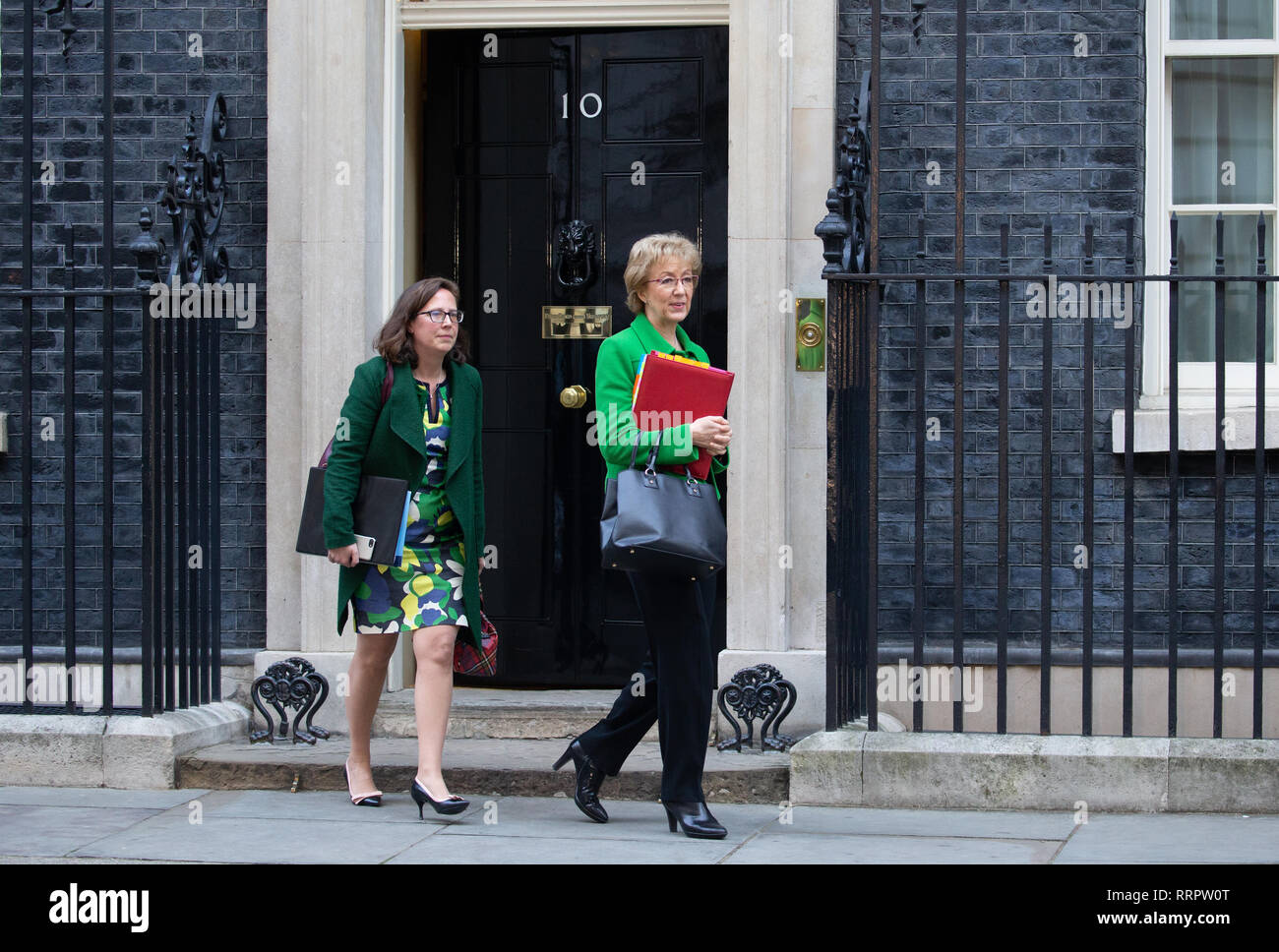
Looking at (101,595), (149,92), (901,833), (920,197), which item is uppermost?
(149,92)

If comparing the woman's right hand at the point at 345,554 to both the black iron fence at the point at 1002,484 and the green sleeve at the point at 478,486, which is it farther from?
the black iron fence at the point at 1002,484

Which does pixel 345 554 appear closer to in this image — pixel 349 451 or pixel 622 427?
pixel 349 451

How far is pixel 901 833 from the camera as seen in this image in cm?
570

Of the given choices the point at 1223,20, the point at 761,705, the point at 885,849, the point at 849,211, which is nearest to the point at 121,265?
the point at 849,211

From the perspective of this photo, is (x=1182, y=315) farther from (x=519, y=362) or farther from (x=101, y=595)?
(x=101, y=595)

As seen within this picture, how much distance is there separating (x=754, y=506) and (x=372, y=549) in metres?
1.90

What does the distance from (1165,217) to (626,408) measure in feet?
10.1

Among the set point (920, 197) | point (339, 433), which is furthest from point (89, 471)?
point (920, 197)

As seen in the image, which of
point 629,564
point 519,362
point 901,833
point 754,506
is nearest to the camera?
point 629,564

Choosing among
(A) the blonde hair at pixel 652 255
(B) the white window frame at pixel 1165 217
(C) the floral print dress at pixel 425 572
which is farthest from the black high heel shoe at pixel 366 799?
(B) the white window frame at pixel 1165 217

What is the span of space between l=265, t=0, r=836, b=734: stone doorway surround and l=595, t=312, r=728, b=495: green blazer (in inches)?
61.9

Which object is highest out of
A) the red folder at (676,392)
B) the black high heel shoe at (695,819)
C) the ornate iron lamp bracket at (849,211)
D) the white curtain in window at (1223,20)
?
the white curtain in window at (1223,20)

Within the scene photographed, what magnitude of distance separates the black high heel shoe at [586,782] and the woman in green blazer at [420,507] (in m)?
Answer: 0.39

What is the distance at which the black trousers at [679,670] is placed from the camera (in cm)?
542
